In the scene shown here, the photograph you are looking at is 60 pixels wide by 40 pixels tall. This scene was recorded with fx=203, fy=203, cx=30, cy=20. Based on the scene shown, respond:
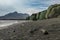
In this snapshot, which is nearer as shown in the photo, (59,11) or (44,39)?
(44,39)

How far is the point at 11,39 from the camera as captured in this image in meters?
11.2

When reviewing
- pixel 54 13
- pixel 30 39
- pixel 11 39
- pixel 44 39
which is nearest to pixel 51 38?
pixel 44 39

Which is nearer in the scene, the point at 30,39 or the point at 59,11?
the point at 30,39

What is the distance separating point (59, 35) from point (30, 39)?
5.74 feet

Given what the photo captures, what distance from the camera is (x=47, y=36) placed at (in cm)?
1115

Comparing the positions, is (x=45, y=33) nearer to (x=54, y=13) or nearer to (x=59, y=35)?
(x=59, y=35)

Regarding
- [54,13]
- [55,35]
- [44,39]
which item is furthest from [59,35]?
[54,13]

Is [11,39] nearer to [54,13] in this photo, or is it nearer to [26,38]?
[26,38]

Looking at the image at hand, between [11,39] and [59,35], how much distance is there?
2688 mm

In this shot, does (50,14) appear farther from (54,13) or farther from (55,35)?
(55,35)

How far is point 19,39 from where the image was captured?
1097 centimetres

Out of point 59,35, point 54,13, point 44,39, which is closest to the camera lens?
point 44,39

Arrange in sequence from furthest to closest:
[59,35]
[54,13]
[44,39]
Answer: [54,13] → [59,35] → [44,39]

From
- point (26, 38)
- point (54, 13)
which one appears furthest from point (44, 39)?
Answer: point (54, 13)
